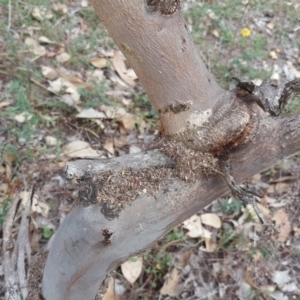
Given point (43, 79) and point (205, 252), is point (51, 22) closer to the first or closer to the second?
point (43, 79)

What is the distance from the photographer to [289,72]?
2957 mm

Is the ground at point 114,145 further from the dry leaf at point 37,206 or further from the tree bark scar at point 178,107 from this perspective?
the tree bark scar at point 178,107

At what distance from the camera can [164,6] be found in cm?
99

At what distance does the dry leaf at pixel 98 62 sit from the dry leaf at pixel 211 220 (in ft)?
3.55

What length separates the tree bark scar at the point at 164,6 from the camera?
981mm

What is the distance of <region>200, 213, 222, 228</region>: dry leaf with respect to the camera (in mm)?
1989

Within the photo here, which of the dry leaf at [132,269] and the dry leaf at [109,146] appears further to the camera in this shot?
the dry leaf at [109,146]

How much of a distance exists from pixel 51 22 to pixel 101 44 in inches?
13.5

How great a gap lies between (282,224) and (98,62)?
4.50 ft

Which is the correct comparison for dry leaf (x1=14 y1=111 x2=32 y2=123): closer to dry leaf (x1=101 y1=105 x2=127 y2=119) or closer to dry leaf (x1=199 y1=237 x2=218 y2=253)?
dry leaf (x1=101 y1=105 x2=127 y2=119)

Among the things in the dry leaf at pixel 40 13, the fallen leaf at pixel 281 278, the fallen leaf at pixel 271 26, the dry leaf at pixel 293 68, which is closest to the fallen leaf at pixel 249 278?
the fallen leaf at pixel 281 278

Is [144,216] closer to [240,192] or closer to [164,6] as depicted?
[240,192]

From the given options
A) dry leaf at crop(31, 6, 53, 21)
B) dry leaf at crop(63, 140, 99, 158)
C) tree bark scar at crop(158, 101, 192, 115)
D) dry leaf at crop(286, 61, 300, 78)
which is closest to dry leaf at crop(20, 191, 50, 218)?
dry leaf at crop(63, 140, 99, 158)

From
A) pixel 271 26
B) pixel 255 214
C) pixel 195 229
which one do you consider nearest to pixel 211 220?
pixel 195 229
